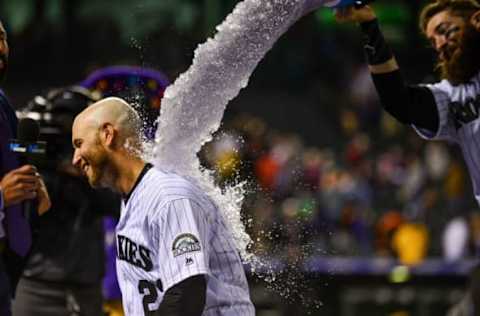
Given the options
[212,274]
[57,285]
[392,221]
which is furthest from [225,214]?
[392,221]

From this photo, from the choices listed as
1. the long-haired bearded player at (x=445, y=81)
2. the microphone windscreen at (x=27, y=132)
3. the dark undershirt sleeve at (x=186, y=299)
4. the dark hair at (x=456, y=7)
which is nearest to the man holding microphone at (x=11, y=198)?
the microphone windscreen at (x=27, y=132)

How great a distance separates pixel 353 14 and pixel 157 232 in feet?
5.94

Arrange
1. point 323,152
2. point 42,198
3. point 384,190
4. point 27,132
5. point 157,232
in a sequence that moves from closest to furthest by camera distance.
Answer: point 157,232 → point 27,132 → point 42,198 → point 384,190 → point 323,152

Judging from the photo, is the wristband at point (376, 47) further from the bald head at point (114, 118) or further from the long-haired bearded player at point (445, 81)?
the bald head at point (114, 118)

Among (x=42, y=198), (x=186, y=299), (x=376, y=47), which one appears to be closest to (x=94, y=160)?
(x=186, y=299)

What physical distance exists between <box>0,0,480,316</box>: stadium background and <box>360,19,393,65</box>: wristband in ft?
2.50

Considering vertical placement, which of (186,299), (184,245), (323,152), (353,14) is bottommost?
(186,299)

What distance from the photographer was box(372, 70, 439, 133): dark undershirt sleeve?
5.81 meters

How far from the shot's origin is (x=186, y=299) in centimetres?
412

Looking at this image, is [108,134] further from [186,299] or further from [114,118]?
[186,299]

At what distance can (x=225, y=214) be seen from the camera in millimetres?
4914

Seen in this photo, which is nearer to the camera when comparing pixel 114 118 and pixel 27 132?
pixel 114 118

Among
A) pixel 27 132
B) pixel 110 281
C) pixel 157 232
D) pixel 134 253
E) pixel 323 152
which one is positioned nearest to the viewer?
pixel 157 232

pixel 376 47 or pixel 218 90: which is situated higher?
pixel 376 47
